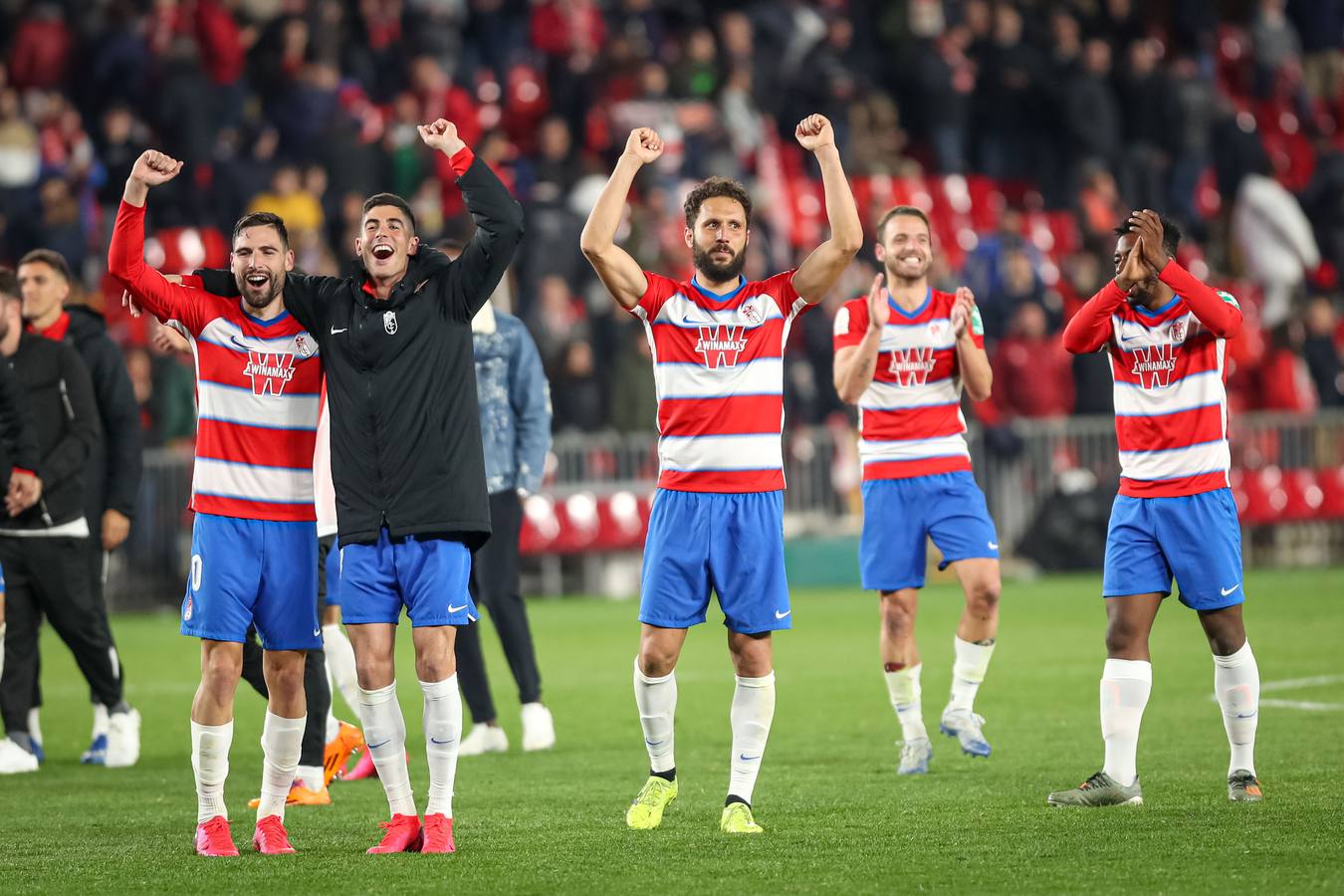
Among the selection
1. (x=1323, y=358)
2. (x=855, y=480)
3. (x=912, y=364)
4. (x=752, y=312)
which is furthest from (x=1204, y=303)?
(x=1323, y=358)

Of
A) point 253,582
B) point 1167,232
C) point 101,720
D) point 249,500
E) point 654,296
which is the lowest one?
point 101,720

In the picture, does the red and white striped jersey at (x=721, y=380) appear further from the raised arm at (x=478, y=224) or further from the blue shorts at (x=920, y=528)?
the blue shorts at (x=920, y=528)

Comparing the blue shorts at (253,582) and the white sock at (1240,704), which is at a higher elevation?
the blue shorts at (253,582)

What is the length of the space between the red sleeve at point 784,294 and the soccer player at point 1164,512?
1.18 m

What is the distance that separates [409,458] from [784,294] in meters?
1.64

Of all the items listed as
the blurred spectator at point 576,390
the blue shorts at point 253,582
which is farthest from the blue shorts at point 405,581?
the blurred spectator at point 576,390

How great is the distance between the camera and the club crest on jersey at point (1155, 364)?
309 inches

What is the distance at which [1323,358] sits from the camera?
22.3 metres

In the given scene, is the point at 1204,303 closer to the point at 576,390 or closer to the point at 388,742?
the point at 388,742

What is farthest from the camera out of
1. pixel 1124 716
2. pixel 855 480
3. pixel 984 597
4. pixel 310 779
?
pixel 855 480

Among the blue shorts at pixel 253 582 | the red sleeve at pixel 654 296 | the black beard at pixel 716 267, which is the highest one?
the black beard at pixel 716 267

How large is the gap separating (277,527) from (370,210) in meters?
1.21

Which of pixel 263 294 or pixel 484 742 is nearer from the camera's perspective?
pixel 263 294

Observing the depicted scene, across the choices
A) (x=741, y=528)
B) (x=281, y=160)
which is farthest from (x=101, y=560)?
(x=281, y=160)
